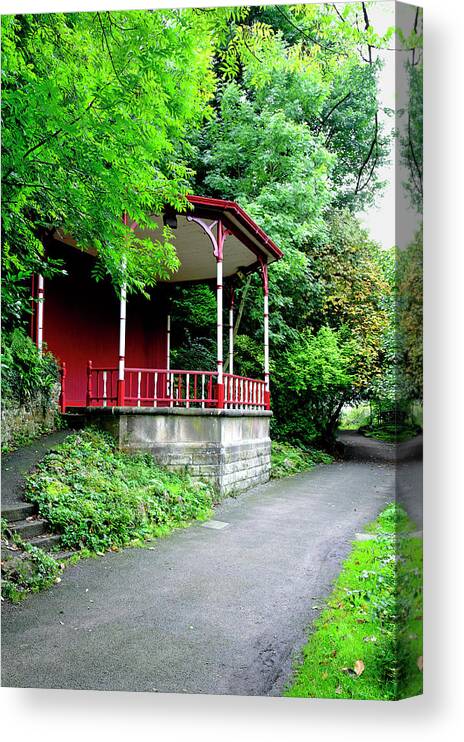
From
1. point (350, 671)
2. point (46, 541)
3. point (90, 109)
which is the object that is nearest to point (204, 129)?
point (90, 109)

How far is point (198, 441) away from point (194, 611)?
2777 millimetres

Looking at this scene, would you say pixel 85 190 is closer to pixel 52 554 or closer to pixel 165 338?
pixel 52 554

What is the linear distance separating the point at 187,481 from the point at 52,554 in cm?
195

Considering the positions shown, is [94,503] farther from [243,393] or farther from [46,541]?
[243,393]

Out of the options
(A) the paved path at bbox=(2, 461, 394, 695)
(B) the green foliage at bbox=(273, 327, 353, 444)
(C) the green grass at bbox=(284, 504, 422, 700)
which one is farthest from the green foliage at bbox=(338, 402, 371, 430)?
(C) the green grass at bbox=(284, 504, 422, 700)

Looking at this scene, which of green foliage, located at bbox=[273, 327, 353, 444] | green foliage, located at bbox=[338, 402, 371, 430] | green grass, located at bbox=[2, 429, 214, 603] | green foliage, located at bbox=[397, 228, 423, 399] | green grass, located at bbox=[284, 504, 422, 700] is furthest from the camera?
green foliage, located at bbox=[273, 327, 353, 444]

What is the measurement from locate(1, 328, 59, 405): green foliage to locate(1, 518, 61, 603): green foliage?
1732mm

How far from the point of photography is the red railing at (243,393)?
593 cm

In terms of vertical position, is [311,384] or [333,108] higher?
[333,108]

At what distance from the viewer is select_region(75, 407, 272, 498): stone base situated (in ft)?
17.1

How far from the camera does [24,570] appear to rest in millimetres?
3061

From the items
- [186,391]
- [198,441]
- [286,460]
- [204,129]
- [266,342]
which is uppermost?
[204,129]

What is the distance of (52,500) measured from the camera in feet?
12.2

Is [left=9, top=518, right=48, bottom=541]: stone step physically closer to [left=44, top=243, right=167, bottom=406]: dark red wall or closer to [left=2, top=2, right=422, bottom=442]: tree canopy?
[left=2, top=2, right=422, bottom=442]: tree canopy
